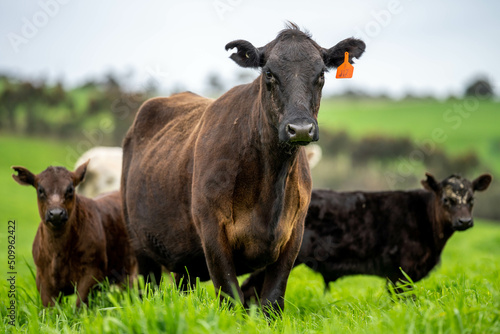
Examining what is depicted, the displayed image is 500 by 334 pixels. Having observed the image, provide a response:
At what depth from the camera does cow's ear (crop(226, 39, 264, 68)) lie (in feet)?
16.5

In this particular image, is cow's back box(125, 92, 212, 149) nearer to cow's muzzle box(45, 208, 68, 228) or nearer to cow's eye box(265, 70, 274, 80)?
cow's muzzle box(45, 208, 68, 228)

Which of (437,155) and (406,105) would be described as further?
(406,105)

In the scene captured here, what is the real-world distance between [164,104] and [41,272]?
2.51 meters

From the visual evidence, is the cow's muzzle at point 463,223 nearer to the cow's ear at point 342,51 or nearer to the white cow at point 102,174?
the cow's ear at point 342,51

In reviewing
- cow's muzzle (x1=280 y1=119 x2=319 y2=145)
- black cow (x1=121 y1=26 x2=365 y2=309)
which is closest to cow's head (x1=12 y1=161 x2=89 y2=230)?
black cow (x1=121 y1=26 x2=365 y2=309)

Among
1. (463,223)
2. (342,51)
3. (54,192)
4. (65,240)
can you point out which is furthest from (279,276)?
(463,223)

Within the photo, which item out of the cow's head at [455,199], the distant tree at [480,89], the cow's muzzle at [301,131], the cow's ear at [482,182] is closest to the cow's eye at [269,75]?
the cow's muzzle at [301,131]

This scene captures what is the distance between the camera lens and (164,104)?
24.1 ft

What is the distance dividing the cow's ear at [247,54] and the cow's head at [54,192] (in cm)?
302

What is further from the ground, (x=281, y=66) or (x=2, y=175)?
(x=281, y=66)

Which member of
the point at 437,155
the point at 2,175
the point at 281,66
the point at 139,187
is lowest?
the point at 2,175

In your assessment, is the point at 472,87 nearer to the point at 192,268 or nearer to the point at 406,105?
the point at 406,105

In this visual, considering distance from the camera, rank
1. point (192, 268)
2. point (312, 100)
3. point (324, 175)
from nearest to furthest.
A: point (312, 100) → point (192, 268) → point (324, 175)

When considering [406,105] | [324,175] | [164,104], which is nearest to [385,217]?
[164,104]
